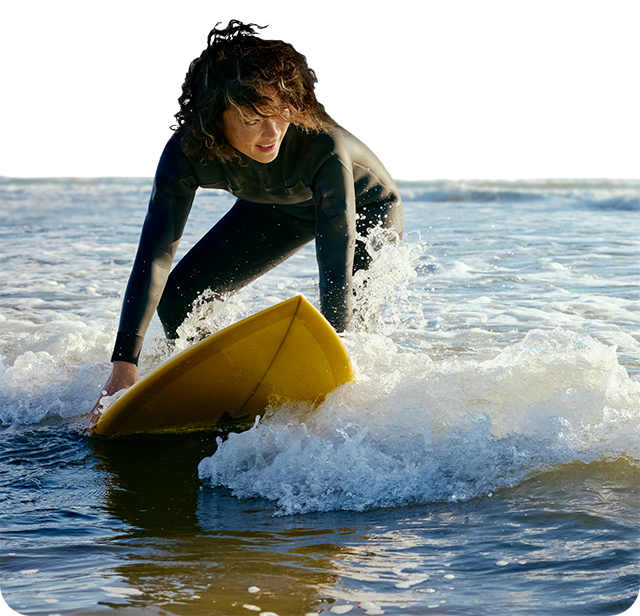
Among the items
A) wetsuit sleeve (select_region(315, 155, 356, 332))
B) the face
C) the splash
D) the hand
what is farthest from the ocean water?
the face

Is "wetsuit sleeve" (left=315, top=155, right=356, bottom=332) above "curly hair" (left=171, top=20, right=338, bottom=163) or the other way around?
the other way around

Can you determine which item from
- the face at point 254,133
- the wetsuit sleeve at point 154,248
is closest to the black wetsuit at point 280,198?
the wetsuit sleeve at point 154,248

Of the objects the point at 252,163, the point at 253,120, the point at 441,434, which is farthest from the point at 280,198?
the point at 441,434

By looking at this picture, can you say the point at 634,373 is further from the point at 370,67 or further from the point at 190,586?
the point at 370,67

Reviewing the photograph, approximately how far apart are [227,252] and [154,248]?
57 cm

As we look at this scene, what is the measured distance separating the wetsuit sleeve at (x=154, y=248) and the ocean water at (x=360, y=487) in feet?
1.33

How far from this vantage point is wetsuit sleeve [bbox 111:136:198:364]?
2.38 metres

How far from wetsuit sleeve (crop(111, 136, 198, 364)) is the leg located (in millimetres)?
507

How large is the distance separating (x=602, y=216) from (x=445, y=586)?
337 inches

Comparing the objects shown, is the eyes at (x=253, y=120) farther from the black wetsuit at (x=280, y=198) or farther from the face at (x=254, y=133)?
the black wetsuit at (x=280, y=198)

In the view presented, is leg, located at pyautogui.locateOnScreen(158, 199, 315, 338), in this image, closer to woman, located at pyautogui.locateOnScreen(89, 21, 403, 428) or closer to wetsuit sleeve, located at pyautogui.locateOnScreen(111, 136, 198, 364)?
woman, located at pyautogui.locateOnScreen(89, 21, 403, 428)

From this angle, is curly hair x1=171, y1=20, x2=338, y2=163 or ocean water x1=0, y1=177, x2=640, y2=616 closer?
ocean water x1=0, y1=177, x2=640, y2=616

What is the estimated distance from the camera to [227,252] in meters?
2.95

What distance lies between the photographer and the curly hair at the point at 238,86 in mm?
2162
